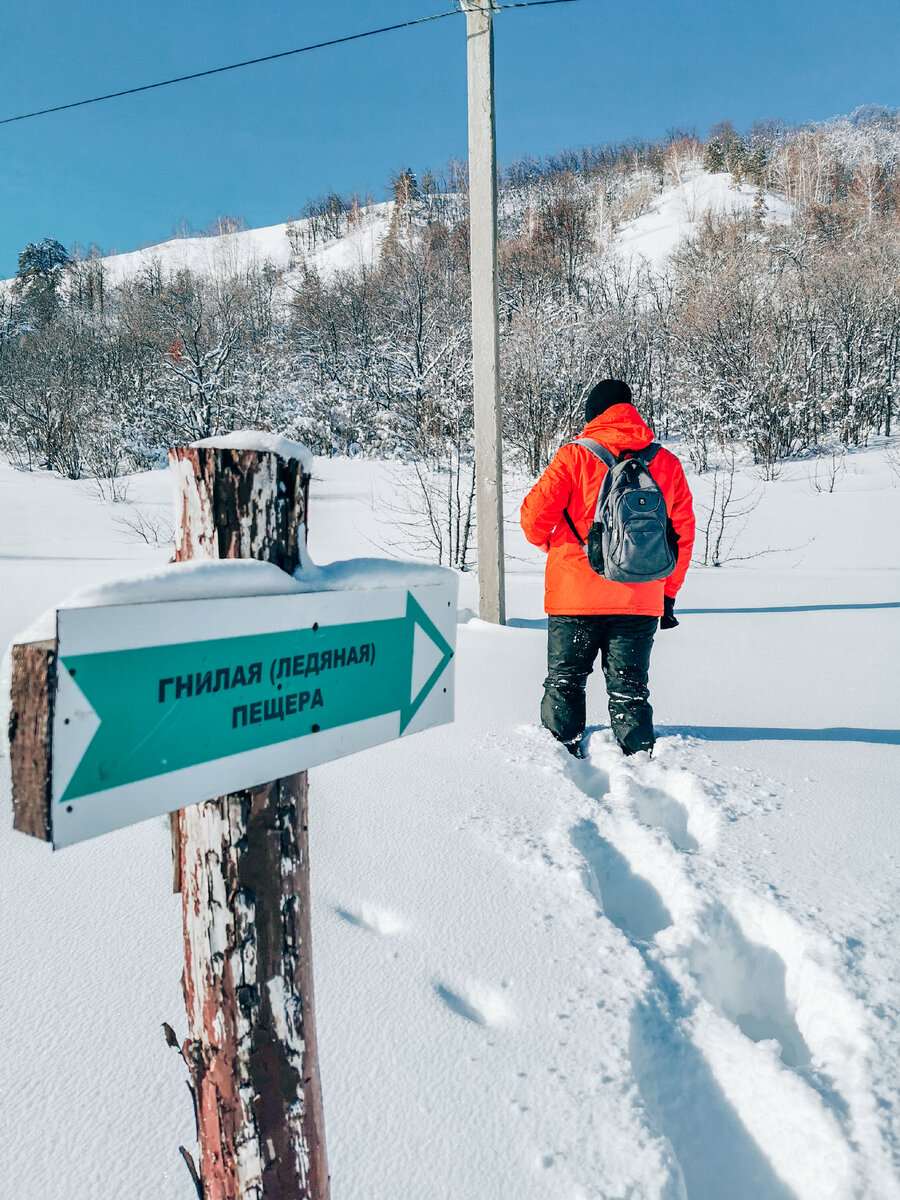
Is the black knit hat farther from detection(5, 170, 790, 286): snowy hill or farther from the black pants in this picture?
detection(5, 170, 790, 286): snowy hill

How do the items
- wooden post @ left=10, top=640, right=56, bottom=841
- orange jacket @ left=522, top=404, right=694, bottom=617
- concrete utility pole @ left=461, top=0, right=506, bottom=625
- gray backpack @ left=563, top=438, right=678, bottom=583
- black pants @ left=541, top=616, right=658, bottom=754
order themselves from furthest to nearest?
concrete utility pole @ left=461, top=0, right=506, bottom=625
black pants @ left=541, top=616, right=658, bottom=754
orange jacket @ left=522, top=404, right=694, bottom=617
gray backpack @ left=563, top=438, right=678, bottom=583
wooden post @ left=10, top=640, right=56, bottom=841

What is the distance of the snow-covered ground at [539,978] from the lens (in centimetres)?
117

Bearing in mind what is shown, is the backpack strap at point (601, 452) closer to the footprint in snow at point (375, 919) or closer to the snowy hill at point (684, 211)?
the footprint in snow at point (375, 919)

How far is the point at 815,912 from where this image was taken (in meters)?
1.76

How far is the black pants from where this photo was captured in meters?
2.71

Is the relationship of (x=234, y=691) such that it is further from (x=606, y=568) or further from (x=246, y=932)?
(x=606, y=568)

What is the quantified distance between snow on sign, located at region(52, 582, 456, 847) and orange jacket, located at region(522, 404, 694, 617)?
175 centimetres

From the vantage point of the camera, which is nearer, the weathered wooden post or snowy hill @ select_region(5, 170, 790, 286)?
the weathered wooden post

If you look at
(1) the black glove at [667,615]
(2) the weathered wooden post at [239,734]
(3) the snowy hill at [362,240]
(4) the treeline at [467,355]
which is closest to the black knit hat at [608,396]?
(1) the black glove at [667,615]

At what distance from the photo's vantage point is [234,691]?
741mm

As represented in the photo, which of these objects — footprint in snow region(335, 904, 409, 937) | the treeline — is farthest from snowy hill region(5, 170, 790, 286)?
footprint in snow region(335, 904, 409, 937)

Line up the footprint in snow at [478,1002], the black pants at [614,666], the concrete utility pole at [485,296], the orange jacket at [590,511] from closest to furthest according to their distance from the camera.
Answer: the footprint in snow at [478,1002] → the orange jacket at [590,511] → the black pants at [614,666] → the concrete utility pole at [485,296]

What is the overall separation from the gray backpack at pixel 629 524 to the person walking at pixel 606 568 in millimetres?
12

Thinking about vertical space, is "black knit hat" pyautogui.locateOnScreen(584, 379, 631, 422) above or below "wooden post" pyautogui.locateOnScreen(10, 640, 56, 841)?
above
